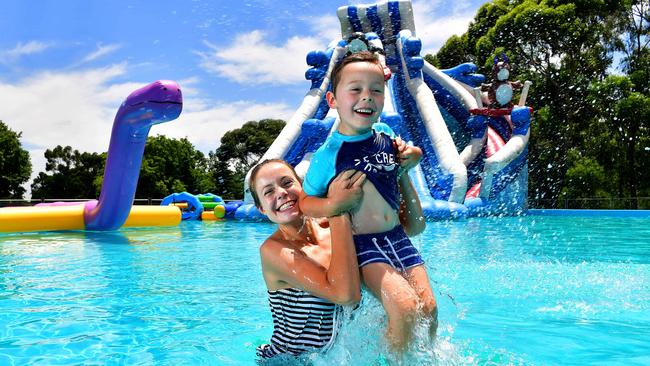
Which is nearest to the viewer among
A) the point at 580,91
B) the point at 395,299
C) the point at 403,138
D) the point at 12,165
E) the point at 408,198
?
the point at 395,299

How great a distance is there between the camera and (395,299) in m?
2.02

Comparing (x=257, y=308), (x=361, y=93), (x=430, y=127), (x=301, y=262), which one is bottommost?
(x=257, y=308)

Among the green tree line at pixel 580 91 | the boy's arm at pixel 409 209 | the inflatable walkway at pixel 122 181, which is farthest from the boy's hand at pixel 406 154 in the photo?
the green tree line at pixel 580 91

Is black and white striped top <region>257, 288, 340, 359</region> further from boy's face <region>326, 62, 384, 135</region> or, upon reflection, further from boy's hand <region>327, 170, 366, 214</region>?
boy's face <region>326, 62, 384, 135</region>

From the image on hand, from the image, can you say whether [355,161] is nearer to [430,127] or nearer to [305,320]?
[305,320]

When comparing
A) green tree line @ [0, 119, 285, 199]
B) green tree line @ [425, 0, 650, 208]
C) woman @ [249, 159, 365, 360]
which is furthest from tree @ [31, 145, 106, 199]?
woman @ [249, 159, 365, 360]

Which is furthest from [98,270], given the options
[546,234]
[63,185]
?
[63,185]

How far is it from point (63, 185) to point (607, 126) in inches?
1268

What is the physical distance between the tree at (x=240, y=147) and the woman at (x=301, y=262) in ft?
118

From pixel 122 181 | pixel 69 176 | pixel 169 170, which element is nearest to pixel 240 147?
pixel 169 170

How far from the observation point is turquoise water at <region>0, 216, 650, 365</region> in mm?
3021

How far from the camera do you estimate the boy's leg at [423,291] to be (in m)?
2.12

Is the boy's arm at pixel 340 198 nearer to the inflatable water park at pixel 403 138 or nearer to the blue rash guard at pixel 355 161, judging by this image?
the blue rash guard at pixel 355 161

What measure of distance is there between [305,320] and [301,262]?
11.9 inches
